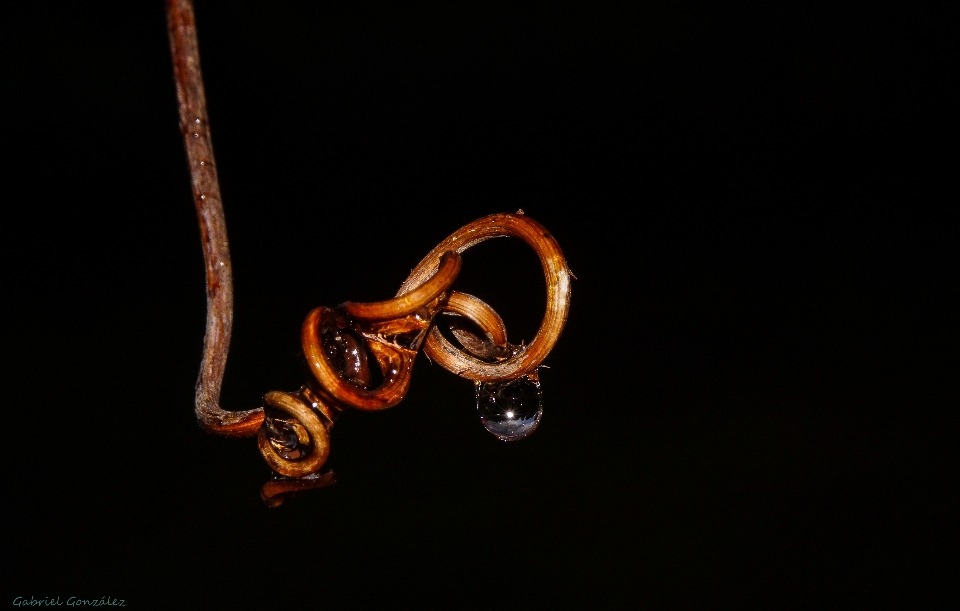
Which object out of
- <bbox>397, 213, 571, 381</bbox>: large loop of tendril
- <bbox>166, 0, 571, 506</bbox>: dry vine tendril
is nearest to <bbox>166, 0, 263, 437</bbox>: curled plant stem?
<bbox>166, 0, 571, 506</bbox>: dry vine tendril

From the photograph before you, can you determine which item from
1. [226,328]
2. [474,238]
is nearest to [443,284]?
[474,238]

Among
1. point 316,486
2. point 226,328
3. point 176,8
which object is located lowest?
point 316,486

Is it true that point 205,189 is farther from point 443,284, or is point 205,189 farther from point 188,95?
point 443,284

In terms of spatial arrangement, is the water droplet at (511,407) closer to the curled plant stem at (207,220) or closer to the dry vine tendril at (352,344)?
the dry vine tendril at (352,344)

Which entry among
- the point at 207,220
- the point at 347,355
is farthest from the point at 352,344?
the point at 207,220

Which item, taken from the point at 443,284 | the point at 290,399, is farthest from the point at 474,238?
the point at 290,399

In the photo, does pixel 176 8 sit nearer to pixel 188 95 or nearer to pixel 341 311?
pixel 188 95

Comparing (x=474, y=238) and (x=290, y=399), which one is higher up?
(x=474, y=238)

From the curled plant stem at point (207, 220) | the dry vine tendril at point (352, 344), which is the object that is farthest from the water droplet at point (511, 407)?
the curled plant stem at point (207, 220)
